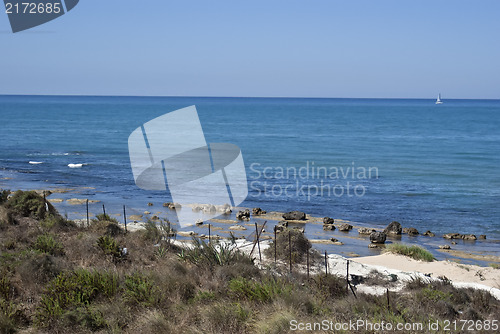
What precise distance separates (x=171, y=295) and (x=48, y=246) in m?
4.00

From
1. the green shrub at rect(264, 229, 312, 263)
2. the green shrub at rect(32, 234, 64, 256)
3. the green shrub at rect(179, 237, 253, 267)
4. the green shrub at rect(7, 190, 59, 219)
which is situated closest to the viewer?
the green shrub at rect(179, 237, 253, 267)

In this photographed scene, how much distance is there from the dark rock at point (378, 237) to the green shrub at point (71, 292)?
13750 millimetres

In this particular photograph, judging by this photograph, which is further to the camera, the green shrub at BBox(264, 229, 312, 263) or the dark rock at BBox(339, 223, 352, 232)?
the dark rock at BBox(339, 223, 352, 232)

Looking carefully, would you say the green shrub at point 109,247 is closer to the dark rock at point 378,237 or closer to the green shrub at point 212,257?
the green shrub at point 212,257

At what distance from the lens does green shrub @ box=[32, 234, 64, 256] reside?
40.2ft

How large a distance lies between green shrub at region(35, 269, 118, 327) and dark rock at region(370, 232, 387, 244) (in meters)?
13.8

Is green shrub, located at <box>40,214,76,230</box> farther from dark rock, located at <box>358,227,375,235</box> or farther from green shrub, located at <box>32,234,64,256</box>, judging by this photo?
dark rock, located at <box>358,227,375,235</box>

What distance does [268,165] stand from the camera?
45188 millimetres

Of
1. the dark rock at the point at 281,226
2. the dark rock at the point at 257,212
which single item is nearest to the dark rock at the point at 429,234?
the dark rock at the point at 281,226

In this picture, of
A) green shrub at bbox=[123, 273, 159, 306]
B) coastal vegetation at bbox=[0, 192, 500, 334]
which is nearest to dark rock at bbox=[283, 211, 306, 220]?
coastal vegetation at bbox=[0, 192, 500, 334]

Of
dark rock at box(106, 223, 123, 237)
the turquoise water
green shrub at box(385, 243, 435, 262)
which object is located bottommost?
Result: the turquoise water

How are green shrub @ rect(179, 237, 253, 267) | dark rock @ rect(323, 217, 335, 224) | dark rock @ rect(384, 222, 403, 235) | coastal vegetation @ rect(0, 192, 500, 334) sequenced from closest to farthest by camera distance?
coastal vegetation @ rect(0, 192, 500, 334)
green shrub @ rect(179, 237, 253, 267)
dark rock @ rect(384, 222, 403, 235)
dark rock @ rect(323, 217, 335, 224)

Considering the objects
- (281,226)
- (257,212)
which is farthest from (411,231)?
(257,212)

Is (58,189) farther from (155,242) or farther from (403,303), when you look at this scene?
(403,303)
